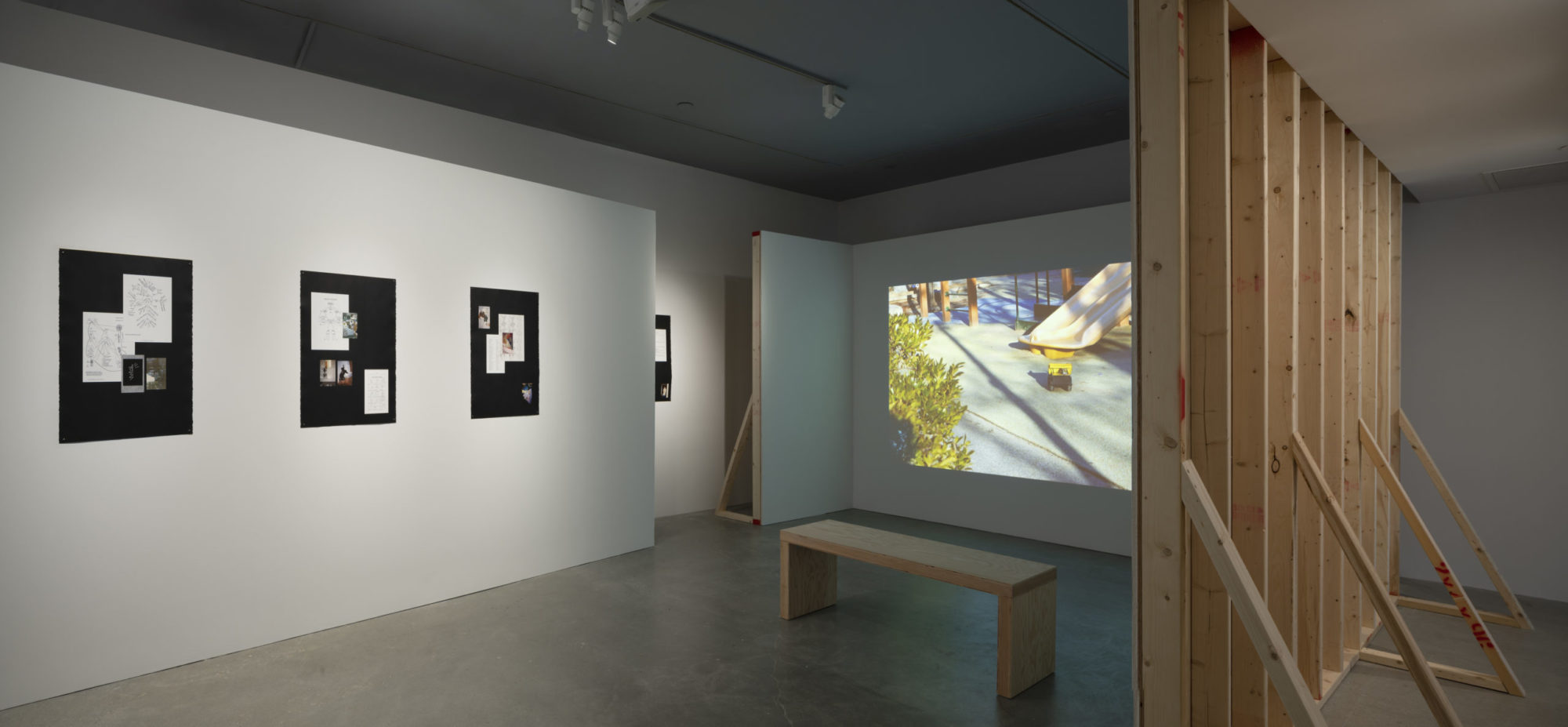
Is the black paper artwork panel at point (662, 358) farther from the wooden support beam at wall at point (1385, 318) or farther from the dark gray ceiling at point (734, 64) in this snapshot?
the wooden support beam at wall at point (1385, 318)

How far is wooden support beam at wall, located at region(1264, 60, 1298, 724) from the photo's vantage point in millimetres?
2742

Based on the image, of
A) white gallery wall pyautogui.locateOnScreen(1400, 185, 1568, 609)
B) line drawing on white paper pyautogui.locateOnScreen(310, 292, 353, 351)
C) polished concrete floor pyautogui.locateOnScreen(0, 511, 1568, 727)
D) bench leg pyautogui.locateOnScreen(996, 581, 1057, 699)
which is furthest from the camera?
white gallery wall pyautogui.locateOnScreen(1400, 185, 1568, 609)

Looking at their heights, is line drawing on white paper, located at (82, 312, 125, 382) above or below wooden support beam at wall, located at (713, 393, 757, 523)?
above

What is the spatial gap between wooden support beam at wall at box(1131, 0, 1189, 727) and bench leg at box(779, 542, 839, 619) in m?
2.24

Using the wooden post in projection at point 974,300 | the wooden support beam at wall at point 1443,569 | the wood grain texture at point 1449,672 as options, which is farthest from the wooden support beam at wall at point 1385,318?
the wooden post in projection at point 974,300

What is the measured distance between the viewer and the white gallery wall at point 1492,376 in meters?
4.64

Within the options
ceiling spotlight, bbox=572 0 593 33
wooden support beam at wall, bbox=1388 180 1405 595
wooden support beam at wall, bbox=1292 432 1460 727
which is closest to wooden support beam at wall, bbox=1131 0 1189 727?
wooden support beam at wall, bbox=1292 432 1460 727

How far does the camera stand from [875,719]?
2.96 metres

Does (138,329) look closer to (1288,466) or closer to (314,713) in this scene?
(314,713)

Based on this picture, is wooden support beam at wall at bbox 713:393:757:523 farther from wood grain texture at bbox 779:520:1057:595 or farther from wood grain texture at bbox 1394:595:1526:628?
wood grain texture at bbox 1394:595:1526:628

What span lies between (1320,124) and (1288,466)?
4.79 ft

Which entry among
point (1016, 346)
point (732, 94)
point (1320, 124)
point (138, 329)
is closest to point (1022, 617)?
point (1320, 124)

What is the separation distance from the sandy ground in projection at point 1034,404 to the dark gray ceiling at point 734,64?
159cm

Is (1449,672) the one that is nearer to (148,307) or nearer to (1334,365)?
(1334,365)
